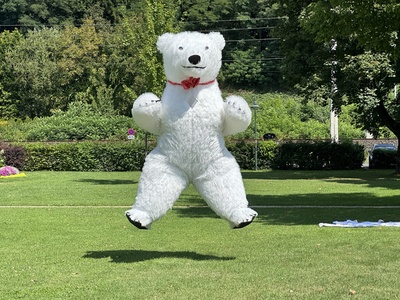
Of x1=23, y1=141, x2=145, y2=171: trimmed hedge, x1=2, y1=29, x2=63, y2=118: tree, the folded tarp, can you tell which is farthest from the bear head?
x1=2, y1=29, x2=63, y2=118: tree

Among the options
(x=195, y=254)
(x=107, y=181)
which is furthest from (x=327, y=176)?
(x=195, y=254)

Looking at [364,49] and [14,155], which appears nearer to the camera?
[364,49]

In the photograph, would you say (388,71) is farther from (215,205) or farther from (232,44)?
(232,44)

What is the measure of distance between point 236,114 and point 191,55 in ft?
2.80

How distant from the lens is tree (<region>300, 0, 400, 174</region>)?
43.0 ft

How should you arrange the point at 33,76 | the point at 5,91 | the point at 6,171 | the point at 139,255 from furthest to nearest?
the point at 5,91 < the point at 33,76 < the point at 6,171 < the point at 139,255

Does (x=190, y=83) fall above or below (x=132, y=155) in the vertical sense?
above

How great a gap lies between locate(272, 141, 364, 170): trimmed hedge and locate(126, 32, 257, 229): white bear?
26263 millimetres

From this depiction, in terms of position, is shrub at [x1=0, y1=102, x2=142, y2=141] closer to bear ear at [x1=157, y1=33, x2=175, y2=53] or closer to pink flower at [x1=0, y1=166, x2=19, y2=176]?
pink flower at [x1=0, y1=166, x2=19, y2=176]

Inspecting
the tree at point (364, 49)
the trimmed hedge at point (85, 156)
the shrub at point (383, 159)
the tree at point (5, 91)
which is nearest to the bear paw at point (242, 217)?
the tree at point (364, 49)

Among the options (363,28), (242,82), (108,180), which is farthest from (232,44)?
(363,28)

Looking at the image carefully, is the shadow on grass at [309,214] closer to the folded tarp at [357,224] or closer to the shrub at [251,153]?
the folded tarp at [357,224]

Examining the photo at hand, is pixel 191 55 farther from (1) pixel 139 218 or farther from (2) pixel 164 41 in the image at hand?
(1) pixel 139 218

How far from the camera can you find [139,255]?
9.01 meters
